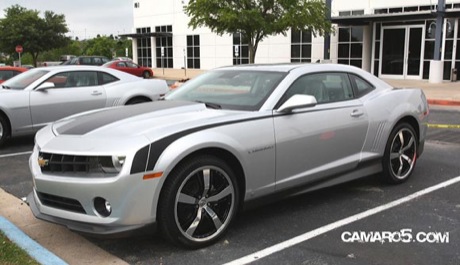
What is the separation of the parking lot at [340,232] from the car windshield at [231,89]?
110 centimetres

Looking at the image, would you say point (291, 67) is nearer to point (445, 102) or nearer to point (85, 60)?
point (445, 102)

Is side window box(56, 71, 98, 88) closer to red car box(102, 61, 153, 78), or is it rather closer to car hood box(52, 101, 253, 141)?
car hood box(52, 101, 253, 141)

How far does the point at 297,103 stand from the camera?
14.2ft

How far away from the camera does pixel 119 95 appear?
9.26 m

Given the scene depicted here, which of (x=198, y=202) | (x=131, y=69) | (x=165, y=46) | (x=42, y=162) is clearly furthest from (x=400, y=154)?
(x=165, y=46)

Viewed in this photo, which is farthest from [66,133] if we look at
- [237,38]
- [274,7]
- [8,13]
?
[8,13]

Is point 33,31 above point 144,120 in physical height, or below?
above

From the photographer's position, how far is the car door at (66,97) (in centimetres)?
842

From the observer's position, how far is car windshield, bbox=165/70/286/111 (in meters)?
4.56

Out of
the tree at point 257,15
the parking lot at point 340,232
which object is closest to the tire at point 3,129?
the parking lot at point 340,232

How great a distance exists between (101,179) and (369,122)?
3012 mm

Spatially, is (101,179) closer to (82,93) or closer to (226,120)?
(226,120)

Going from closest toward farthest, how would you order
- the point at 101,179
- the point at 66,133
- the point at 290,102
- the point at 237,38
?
the point at 101,179, the point at 66,133, the point at 290,102, the point at 237,38

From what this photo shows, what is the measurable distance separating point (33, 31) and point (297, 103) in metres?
45.6
